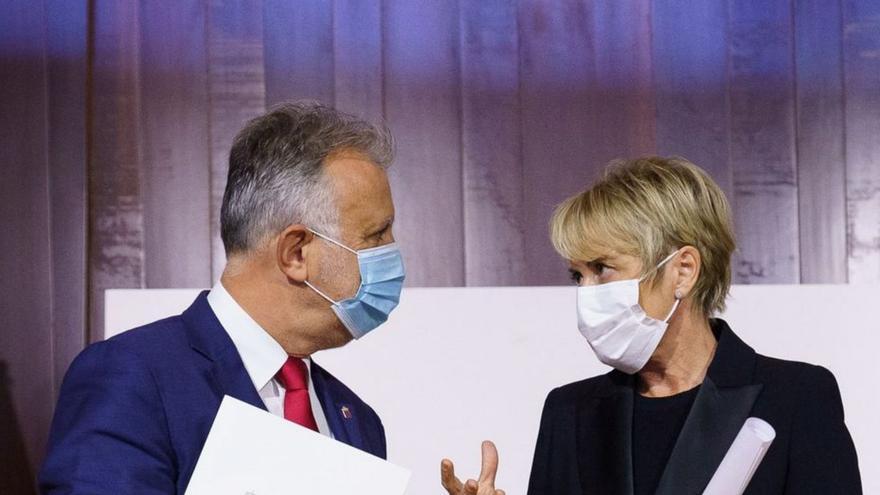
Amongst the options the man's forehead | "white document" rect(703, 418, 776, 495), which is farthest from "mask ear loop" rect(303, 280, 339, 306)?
"white document" rect(703, 418, 776, 495)

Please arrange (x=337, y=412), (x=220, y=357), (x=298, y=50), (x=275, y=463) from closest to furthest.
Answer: (x=275, y=463), (x=220, y=357), (x=337, y=412), (x=298, y=50)

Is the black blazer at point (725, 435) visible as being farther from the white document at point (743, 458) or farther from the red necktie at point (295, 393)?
the red necktie at point (295, 393)

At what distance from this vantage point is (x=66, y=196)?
10.5 feet

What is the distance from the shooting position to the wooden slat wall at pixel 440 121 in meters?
3.22

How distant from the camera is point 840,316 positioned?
2.78 metres

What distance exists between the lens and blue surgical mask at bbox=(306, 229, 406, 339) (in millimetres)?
1807

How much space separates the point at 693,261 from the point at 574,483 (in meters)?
0.47

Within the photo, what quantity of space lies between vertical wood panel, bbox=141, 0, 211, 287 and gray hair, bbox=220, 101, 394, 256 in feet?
4.90

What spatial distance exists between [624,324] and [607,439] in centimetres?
21

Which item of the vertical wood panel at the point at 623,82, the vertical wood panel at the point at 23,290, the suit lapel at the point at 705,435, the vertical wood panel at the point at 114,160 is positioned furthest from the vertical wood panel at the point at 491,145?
the suit lapel at the point at 705,435

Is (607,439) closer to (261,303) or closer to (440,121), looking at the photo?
(261,303)

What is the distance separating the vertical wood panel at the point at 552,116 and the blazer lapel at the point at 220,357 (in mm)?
1720

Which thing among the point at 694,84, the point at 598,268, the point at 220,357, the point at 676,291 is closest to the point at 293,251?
the point at 220,357

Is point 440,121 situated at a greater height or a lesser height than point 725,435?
greater
